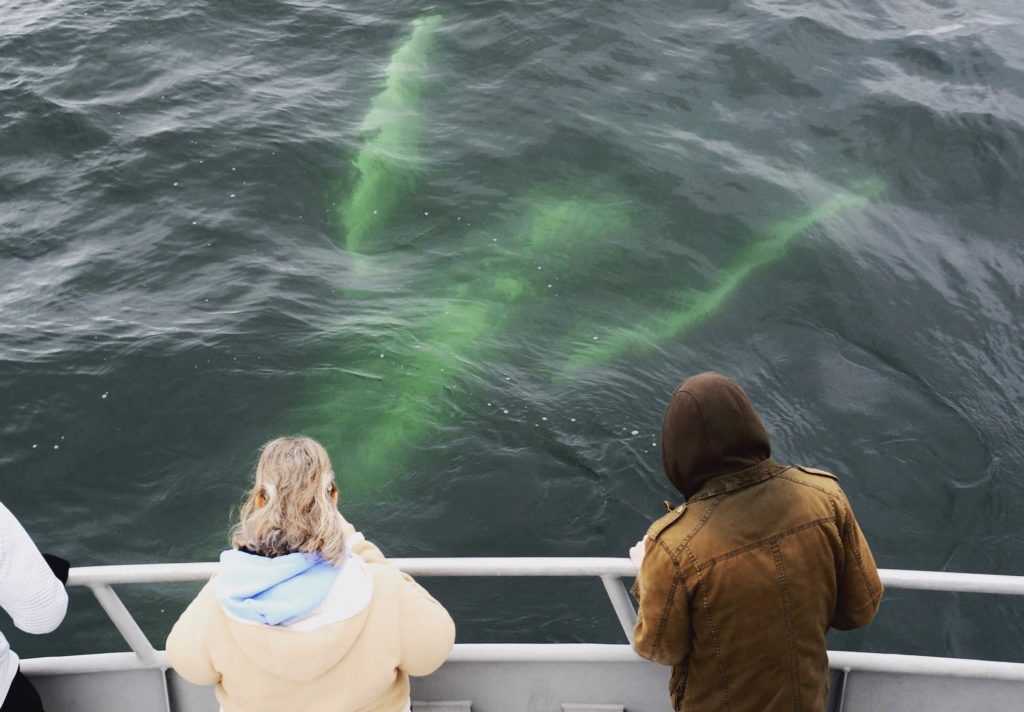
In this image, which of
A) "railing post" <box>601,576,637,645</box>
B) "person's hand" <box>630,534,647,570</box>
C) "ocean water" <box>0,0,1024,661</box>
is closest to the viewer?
"person's hand" <box>630,534,647,570</box>

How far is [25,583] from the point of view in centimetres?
396

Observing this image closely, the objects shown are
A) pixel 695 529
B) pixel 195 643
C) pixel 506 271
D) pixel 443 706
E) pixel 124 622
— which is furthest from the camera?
pixel 506 271

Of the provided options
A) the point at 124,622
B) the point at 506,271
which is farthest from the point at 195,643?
the point at 506,271

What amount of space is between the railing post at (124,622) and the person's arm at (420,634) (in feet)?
4.42

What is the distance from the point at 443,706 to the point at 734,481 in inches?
77.3

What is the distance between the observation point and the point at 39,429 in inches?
357

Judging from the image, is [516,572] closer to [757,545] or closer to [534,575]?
[534,575]

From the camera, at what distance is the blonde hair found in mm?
3547

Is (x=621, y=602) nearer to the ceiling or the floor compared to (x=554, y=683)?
nearer to the ceiling

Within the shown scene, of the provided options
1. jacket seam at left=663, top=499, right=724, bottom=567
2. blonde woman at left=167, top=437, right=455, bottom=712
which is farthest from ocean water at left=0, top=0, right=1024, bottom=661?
jacket seam at left=663, top=499, right=724, bottom=567

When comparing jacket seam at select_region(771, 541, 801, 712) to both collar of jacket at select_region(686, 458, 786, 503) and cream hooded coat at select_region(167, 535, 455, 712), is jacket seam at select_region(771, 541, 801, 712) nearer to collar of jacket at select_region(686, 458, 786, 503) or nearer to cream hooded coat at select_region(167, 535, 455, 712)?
collar of jacket at select_region(686, 458, 786, 503)

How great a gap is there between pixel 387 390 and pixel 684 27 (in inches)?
371

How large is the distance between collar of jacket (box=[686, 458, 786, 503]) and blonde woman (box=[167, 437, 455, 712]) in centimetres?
108

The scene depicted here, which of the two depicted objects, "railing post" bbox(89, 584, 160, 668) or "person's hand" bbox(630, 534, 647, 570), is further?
"railing post" bbox(89, 584, 160, 668)
